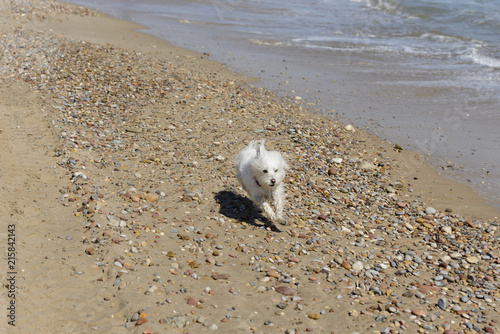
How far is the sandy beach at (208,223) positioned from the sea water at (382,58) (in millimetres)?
1298

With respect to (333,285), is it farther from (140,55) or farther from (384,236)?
(140,55)

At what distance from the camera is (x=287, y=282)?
6.08m

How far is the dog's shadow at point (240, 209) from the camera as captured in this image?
7.69 m

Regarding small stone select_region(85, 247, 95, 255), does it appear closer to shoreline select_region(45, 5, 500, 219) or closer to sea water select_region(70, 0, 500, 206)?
shoreline select_region(45, 5, 500, 219)

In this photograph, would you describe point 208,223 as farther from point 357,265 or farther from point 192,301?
point 357,265

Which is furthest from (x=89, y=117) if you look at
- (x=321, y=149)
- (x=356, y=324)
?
(x=356, y=324)

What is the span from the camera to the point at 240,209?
8016mm

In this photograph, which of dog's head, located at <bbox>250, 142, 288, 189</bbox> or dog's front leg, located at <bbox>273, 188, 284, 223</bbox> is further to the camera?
dog's front leg, located at <bbox>273, 188, 284, 223</bbox>

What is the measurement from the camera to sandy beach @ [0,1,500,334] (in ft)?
17.8

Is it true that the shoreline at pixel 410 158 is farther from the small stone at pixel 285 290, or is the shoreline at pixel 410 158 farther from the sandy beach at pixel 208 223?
the small stone at pixel 285 290

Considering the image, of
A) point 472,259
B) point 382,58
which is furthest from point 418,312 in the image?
point 382,58

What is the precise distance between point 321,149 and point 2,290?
688cm

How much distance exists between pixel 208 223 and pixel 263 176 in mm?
1222

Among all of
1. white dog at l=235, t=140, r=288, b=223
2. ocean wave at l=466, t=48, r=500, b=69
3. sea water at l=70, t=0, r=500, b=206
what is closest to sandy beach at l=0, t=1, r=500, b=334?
Result: white dog at l=235, t=140, r=288, b=223
